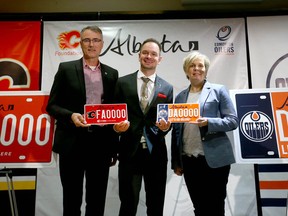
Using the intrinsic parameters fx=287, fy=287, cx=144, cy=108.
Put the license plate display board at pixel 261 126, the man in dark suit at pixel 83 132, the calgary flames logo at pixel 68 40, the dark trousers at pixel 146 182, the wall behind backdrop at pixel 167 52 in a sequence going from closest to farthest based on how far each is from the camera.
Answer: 1. the dark trousers at pixel 146 182
2. the man in dark suit at pixel 83 132
3. the license plate display board at pixel 261 126
4. the wall behind backdrop at pixel 167 52
5. the calgary flames logo at pixel 68 40

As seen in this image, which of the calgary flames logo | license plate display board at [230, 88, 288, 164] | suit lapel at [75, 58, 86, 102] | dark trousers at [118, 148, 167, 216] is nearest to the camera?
dark trousers at [118, 148, 167, 216]

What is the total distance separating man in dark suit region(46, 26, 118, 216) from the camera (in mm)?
1981

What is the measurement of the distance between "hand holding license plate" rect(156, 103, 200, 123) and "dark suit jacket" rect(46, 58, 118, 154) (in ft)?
1.34

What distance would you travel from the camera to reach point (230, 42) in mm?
3061

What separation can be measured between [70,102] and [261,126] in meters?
1.70

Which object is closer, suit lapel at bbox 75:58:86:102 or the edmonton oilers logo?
suit lapel at bbox 75:58:86:102

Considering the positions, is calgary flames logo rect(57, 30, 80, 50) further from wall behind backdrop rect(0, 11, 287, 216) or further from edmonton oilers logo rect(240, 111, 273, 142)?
edmonton oilers logo rect(240, 111, 273, 142)

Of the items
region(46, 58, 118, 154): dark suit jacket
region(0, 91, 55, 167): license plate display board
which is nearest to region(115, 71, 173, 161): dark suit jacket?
region(46, 58, 118, 154): dark suit jacket

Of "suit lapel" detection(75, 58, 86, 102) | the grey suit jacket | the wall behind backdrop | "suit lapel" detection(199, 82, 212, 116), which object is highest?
the wall behind backdrop

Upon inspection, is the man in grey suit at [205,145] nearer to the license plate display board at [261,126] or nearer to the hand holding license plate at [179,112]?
the hand holding license plate at [179,112]

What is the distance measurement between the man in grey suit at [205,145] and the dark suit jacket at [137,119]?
0.54ft

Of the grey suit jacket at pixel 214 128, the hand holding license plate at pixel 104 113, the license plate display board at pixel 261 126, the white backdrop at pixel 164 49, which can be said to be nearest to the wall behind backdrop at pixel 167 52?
the white backdrop at pixel 164 49

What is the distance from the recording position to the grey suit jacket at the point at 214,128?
6.27ft

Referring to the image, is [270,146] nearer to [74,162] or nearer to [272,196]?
[272,196]
